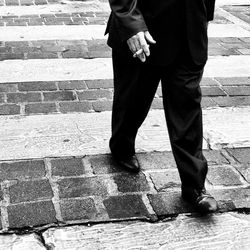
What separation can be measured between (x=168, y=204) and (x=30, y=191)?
0.84 meters

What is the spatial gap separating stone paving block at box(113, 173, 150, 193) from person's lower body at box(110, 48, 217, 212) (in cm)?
29

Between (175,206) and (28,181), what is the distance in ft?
3.07

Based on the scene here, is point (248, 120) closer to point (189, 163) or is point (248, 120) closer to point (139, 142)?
point (139, 142)

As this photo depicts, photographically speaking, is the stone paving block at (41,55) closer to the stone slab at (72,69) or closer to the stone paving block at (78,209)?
the stone slab at (72,69)

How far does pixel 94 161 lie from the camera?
3.55m

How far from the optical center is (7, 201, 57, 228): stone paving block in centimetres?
283

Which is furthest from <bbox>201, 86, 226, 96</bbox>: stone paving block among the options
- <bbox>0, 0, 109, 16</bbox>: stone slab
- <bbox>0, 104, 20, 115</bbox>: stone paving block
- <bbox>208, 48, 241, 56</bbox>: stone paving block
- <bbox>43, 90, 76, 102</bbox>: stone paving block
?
<bbox>0, 0, 109, 16</bbox>: stone slab

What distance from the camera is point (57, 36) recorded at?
656 cm

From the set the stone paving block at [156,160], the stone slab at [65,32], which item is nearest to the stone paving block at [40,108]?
the stone paving block at [156,160]

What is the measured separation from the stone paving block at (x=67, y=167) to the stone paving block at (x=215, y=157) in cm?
90

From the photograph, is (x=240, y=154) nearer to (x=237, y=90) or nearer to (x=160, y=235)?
(x=160, y=235)

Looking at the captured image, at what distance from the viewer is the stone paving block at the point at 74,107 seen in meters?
4.43

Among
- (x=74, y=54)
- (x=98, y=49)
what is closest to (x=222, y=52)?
(x=98, y=49)

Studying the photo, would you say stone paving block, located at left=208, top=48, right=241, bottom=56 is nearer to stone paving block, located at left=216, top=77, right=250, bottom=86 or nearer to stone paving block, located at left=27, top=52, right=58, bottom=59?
stone paving block, located at left=216, top=77, right=250, bottom=86
